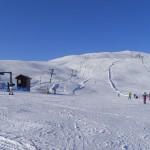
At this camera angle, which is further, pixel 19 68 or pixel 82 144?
pixel 19 68

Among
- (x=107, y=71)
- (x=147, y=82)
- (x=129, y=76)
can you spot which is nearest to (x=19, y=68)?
(x=107, y=71)

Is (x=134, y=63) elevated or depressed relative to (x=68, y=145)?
elevated

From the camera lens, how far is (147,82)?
123m

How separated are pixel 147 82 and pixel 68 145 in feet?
382

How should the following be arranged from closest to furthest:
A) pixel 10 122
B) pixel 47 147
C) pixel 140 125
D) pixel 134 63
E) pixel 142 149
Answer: pixel 47 147 < pixel 142 149 < pixel 10 122 < pixel 140 125 < pixel 134 63

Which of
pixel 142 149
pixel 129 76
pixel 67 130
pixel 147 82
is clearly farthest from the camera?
pixel 129 76

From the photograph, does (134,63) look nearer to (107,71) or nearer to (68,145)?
(107,71)

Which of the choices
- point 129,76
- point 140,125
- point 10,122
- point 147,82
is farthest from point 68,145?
point 129,76

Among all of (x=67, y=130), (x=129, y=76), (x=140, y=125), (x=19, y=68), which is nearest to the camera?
(x=67, y=130)

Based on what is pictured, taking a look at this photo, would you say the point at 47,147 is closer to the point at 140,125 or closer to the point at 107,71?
the point at 140,125

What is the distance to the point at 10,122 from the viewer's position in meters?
13.0

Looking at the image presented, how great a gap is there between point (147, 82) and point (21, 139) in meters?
117

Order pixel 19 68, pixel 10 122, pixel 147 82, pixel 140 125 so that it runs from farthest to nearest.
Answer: pixel 19 68 < pixel 147 82 < pixel 140 125 < pixel 10 122

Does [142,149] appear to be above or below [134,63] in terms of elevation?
below
